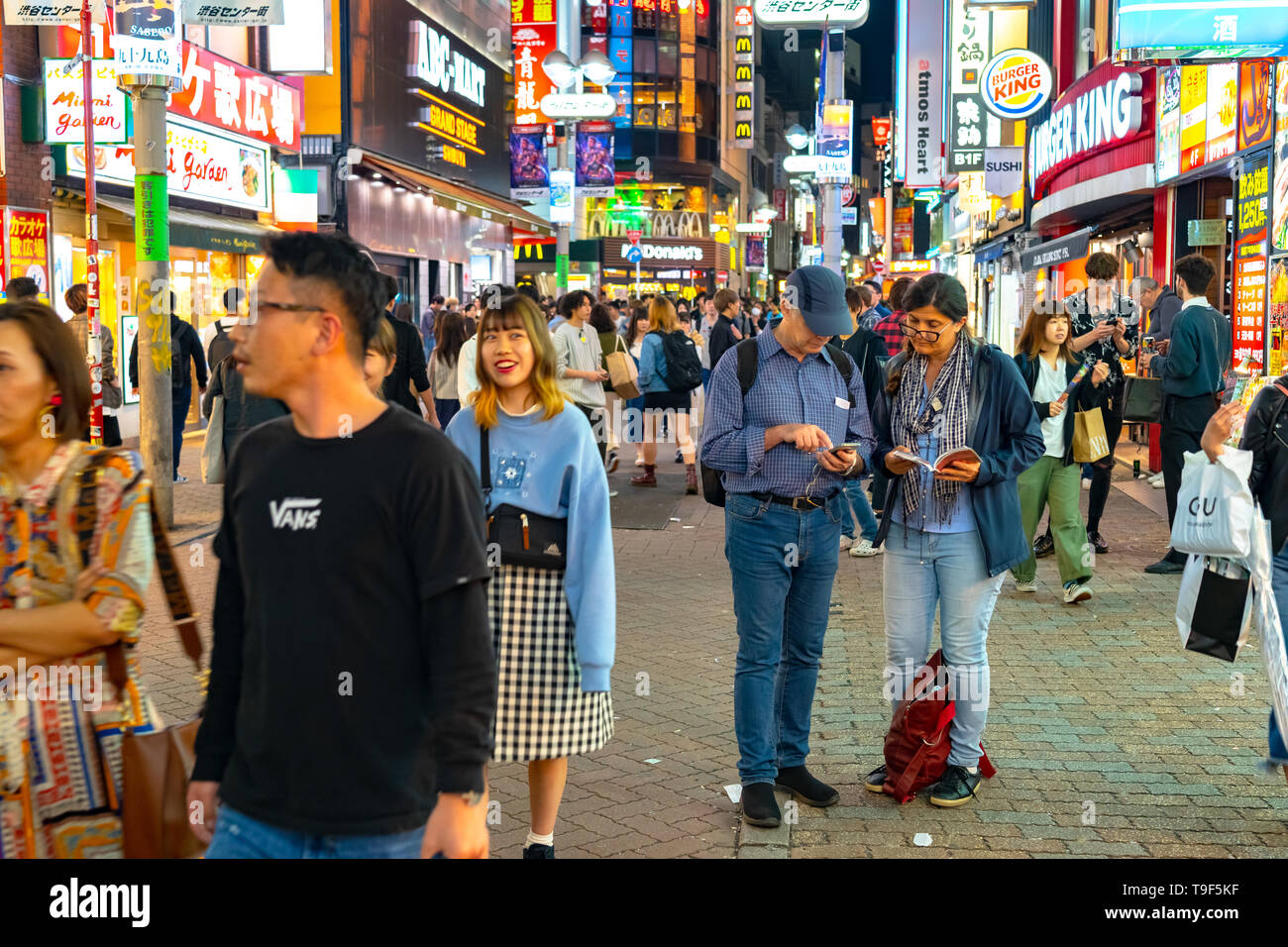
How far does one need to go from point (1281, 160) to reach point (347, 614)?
10.7m

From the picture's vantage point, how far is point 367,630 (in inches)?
103

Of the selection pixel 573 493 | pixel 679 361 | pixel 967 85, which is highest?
pixel 967 85

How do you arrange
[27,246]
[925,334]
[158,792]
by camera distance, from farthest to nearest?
[27,246], [925,334], [158,792]

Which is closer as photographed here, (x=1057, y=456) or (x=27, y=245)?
(x=1057, y=456)

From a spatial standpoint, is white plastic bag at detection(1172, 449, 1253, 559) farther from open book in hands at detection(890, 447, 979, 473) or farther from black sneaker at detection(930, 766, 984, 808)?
black sneaker at detection(930, 766, 984, 808)

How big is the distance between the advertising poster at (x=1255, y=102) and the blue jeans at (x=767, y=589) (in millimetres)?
8410

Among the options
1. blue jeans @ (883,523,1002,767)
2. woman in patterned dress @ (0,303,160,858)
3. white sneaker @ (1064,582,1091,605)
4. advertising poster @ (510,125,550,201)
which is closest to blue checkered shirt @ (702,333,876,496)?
blue jeans @ (883,523,1002,767)

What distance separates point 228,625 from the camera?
9.30 ft

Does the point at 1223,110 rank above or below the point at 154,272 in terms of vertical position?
above

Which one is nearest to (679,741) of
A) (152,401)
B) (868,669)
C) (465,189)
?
(868,669)

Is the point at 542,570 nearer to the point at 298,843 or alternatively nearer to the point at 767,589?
the point at 767,589

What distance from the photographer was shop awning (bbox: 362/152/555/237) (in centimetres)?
2714

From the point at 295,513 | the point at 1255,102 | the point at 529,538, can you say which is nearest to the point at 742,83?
the point at 1255,102

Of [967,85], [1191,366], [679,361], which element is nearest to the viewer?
[1191,366]
